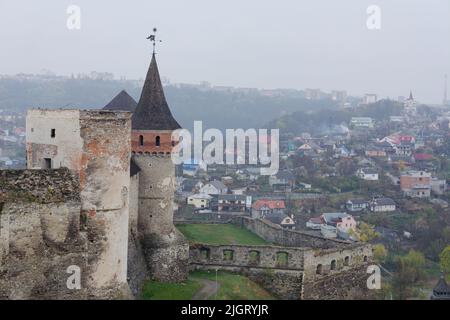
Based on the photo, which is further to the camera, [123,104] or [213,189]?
[213,189]

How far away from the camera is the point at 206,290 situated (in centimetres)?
2648

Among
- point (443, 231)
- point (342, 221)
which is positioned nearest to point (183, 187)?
point (342, 221)

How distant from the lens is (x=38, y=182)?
19.1m

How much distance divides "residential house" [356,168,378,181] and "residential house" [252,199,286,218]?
2625 centimetres

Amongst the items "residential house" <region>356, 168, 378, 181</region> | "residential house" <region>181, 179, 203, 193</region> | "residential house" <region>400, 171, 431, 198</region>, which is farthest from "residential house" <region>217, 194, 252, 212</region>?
"residential house" <region>356, 168, 378, 181</region>

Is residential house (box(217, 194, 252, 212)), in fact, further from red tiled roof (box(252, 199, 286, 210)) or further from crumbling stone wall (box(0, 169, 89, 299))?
crumbling stone wall (box(0, 169, 89, 299))

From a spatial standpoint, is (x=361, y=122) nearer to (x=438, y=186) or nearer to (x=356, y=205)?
(x=438, y=186)

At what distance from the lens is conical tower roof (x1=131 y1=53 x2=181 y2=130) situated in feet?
87.8

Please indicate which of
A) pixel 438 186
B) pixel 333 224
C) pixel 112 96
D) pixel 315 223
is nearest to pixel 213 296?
pixel 315 223

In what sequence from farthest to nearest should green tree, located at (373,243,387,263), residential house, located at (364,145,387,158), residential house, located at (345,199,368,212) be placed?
1. residential house, located at (364,145,387,158)
2. residential house, located at (345,199,368,212)
3. green tree, located at (373,243,387,263)

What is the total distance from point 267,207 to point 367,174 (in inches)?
1264

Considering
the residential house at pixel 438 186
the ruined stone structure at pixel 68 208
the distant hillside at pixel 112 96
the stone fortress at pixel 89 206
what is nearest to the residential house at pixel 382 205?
the residential house at pixel 438 186

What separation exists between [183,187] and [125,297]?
2916 inches
